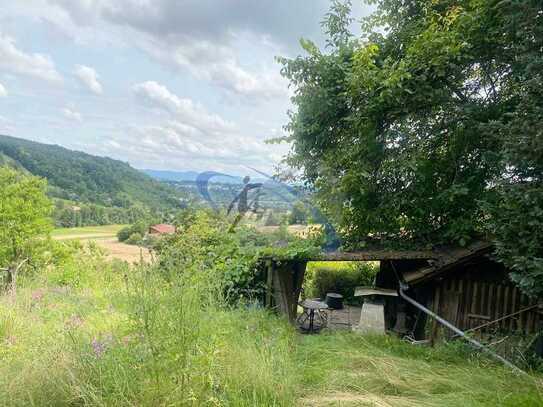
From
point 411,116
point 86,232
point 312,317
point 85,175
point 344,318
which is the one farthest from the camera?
point 85,175

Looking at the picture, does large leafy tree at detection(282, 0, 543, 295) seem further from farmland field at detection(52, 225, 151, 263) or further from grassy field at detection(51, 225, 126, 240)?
grassy field at detection(51, 225, 126, 240)

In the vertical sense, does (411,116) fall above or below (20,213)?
above

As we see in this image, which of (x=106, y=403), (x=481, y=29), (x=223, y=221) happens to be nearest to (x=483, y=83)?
(x=481, y=29)

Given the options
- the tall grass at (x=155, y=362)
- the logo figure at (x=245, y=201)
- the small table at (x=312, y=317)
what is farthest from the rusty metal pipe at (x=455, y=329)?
the logo figure at (x=245, y=201)

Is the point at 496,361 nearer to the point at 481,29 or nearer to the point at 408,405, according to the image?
the point at 408,405

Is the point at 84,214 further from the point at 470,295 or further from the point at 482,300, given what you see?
the point at 482,300

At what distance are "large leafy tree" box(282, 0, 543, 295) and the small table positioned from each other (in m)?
1.86

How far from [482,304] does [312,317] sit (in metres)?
3.41

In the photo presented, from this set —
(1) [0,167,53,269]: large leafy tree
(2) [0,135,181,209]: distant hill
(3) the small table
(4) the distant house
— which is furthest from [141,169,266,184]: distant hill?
(1) [0,167,53,269]: large leafy tree

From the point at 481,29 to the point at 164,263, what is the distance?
5.96m

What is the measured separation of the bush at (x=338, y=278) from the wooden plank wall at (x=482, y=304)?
4.76 m

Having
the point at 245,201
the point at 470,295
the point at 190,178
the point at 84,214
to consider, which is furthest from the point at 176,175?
the point at 84,214

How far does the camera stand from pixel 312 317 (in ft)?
27.0

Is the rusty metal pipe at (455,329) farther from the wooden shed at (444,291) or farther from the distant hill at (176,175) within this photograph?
the distant hill at (176,175)
